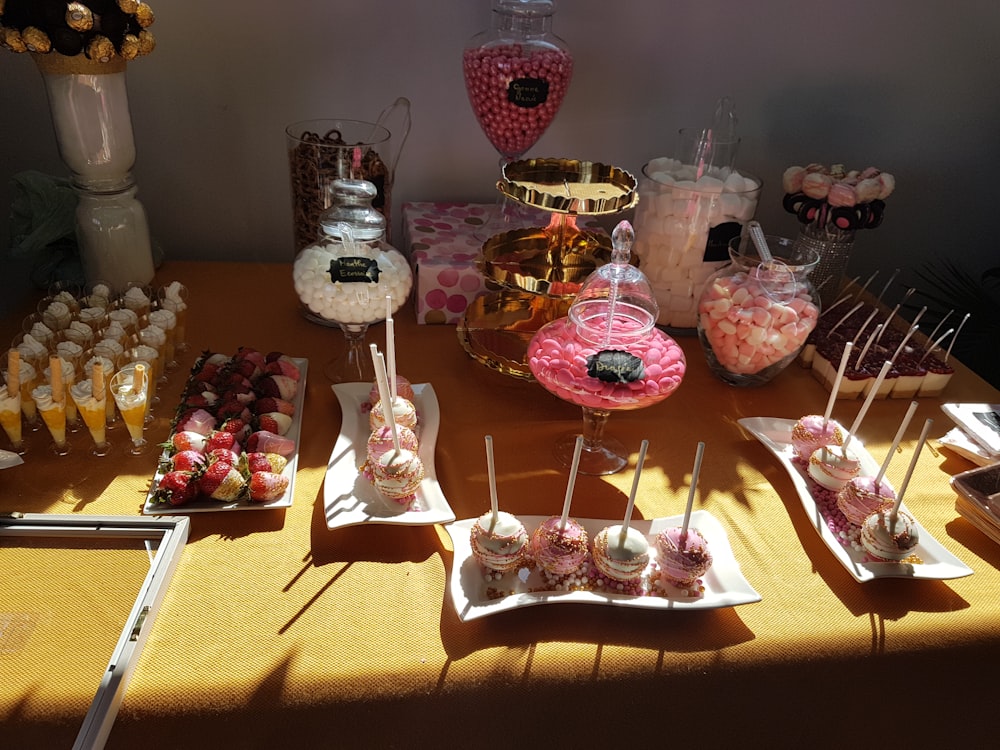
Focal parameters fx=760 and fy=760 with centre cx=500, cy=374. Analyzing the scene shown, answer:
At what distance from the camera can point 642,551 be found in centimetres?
100

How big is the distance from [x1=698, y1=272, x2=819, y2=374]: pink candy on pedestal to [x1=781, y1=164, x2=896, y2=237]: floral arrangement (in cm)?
32

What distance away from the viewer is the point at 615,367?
111 centimetres

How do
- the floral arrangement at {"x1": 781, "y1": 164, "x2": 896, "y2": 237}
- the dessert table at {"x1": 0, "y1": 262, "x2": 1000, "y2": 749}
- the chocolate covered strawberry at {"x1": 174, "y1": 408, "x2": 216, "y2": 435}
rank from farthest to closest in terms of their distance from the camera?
the floral arrangement at {"x1": 781, "y1": 164, "x2": 896, "y2": 237} → the chocolate covered strawberry at {"x1": 174, "y1": 408, "x2": 216, "y2": 435} → the dessert table at {"x1": 0, "y1": 262, "x2": 1000, "y2": 749}

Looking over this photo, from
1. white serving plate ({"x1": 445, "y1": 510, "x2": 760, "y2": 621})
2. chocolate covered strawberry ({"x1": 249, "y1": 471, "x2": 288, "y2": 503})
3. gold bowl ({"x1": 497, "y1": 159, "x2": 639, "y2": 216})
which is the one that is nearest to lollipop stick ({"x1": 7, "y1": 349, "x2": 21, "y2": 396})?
chocolate covered strawberry ({"x1": 249, "y1": 471, "x2": 288, "y2": 503})

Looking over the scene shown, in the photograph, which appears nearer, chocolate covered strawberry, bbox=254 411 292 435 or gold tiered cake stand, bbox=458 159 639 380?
chocolate covered strawberry, bbox=254 411 292 435

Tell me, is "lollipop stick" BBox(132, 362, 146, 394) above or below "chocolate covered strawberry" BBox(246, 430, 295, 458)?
above

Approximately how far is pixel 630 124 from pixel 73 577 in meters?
1.48

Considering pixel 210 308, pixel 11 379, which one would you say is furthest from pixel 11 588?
pixel 210 308

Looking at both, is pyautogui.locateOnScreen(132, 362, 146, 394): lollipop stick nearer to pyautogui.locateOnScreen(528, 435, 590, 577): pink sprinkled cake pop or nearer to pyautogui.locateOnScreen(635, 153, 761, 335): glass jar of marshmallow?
pyautogui.locateOnScreen(528, 435, 590, 577): pink sprinkled cake pop

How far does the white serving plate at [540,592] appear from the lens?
0.96m

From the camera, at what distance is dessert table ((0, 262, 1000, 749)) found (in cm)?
88

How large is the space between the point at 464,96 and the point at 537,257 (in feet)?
1.72

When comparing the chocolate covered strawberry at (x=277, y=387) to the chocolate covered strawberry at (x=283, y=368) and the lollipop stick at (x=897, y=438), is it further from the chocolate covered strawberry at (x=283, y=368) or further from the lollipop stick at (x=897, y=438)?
the lollipop stick at (x=897, y=438)

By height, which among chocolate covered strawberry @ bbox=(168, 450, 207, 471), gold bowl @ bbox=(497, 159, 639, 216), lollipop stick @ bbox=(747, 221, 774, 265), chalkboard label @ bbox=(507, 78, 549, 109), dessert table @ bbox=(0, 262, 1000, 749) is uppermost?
chalkboard label @ bbox=(507, 78, 549, 109)
